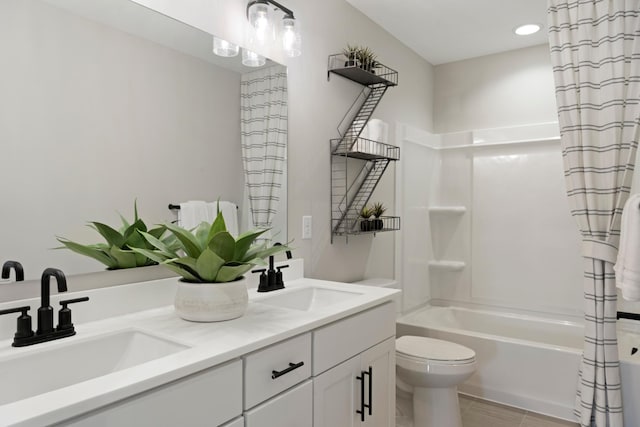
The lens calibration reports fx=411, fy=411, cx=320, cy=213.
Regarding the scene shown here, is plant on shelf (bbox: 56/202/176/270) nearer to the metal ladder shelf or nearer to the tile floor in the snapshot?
the metal ladder shelf

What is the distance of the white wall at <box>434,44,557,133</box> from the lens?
3.10m

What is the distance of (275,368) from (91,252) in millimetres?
678

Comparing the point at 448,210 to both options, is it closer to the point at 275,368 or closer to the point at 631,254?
the point at 631,254

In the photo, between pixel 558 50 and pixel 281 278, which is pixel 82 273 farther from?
pixel 558 50

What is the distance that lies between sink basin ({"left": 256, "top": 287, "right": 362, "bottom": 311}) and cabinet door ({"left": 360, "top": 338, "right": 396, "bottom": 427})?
0.25 metres

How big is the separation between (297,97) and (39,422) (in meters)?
1.72

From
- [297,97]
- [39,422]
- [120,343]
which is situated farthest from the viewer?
[297,97]

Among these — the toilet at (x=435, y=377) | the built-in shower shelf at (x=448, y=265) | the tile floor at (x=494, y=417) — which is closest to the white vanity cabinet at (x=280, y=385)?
the toilet at (x=435, y=377)

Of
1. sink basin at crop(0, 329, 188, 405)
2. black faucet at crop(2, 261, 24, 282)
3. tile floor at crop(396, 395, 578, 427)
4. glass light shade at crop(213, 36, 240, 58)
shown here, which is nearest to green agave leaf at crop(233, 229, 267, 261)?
sink basin at crop(0, 329, 188, 405)

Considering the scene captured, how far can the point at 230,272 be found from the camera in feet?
4.13

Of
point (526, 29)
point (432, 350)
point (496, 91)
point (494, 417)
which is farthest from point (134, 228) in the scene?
point (496, 91)

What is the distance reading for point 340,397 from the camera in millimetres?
1398

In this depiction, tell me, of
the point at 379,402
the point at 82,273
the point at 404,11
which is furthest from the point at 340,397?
the point at 404,11

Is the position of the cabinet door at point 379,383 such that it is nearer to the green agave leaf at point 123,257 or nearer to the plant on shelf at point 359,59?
the green agave leaf at point 123,257
